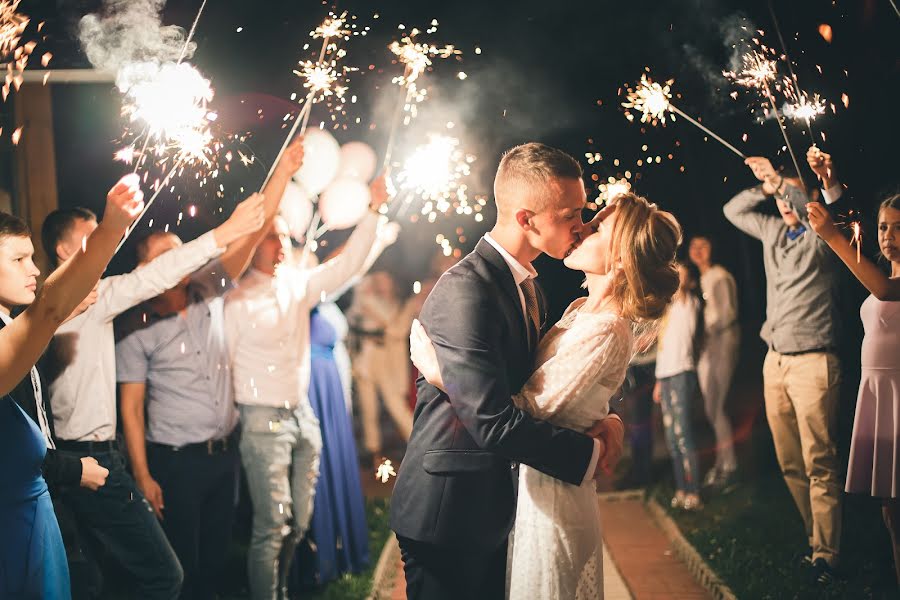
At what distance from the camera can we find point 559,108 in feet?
21.0

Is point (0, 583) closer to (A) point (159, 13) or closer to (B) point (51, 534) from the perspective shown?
(B) point (51, 534)

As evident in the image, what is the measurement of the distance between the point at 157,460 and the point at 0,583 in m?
1.50

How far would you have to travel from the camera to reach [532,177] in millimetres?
2605

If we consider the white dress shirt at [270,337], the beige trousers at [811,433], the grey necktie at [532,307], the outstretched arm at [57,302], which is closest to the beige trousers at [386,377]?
the white dress shirt at [270,337]

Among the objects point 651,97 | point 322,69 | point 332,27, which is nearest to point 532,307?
point 651,97

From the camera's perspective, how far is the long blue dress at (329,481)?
4.57 m

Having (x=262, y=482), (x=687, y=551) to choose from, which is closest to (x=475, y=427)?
(x=262, y=482)

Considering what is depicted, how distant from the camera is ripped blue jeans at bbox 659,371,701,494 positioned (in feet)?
20.4

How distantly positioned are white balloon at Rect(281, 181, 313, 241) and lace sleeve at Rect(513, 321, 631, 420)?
3.19 meters

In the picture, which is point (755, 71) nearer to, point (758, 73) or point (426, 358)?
point (758, 73)

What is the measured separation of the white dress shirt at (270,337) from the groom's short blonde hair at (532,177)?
6.05 ft

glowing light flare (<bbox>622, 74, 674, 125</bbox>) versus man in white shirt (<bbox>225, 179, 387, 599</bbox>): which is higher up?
glowing light flare (<bbox>622, 74, 674, 125</bbox>)

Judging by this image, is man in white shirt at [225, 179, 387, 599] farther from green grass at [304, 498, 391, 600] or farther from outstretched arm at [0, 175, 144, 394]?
outstretched arm at [0, 175, 144, 394]

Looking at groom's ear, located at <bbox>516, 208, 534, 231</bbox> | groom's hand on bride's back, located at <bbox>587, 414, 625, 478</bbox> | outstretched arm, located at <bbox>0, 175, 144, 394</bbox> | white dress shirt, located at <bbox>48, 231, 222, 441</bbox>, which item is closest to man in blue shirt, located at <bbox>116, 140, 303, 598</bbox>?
white dress shirt, located at <bbox>48, 231, 222, 441</bbox>
